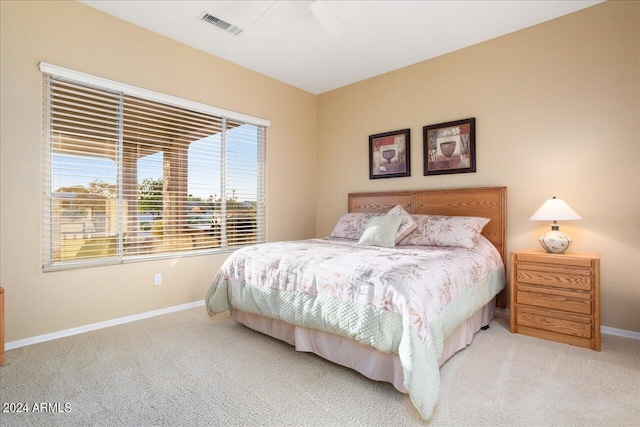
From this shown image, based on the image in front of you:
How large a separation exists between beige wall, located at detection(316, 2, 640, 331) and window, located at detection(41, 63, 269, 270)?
2112mm

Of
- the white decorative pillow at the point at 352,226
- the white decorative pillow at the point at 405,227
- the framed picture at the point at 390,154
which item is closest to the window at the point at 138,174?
the white decorative pillow at the point at 352,226

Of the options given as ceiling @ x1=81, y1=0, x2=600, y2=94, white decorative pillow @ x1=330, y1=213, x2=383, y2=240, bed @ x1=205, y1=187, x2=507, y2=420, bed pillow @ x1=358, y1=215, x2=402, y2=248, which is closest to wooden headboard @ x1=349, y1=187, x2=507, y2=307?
bed @ x1=205, y1=187, x2=507, y2=420

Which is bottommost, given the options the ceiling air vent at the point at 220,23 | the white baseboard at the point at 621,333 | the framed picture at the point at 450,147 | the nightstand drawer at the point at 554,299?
the white baseboard at the point at 621,333

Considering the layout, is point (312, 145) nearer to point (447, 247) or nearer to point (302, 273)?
point (447, 247)

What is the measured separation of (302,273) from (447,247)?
4.86 feet

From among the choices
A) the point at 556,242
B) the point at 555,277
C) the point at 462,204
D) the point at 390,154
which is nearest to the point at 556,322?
the point at 555,277

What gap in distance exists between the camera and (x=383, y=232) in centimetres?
308

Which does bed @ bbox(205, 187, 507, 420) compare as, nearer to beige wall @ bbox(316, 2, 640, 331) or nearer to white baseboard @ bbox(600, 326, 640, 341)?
beige wall @ bbox(316, 2, 640, 331)

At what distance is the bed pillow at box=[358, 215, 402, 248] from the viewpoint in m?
3.03

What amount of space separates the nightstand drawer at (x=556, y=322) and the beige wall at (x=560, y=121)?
1.85 feet

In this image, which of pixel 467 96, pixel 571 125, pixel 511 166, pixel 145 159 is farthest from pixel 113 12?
pixel 571 125

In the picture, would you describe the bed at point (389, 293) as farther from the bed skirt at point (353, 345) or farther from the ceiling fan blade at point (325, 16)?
the ceiling fan blade at point (325, 16)

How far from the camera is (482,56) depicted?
3.35m

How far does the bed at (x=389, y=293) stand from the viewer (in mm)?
1684
